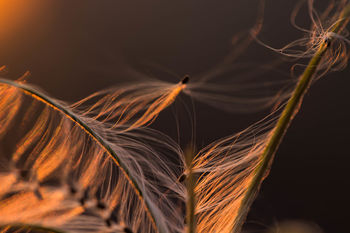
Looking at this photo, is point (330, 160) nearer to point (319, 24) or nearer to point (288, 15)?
point (288, 15)

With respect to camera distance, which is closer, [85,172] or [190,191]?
[190,191]

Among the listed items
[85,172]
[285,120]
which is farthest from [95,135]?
[285,120]

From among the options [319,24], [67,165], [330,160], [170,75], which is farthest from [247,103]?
[330,160]

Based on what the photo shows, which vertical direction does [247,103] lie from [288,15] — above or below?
Result: below

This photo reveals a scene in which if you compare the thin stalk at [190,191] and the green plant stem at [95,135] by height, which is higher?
the green plant stem at [95,135]

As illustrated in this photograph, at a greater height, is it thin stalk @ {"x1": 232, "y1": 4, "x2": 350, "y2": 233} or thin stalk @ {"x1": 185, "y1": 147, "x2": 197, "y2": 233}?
thin stalk @ {"x1": 232, "y1": 4, "x2": 350, "y2": 233}

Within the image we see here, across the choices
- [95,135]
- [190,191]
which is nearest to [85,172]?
[95,135]

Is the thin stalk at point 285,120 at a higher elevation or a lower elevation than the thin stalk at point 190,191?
higher

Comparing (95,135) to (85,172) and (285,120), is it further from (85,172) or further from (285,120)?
(285,120)
